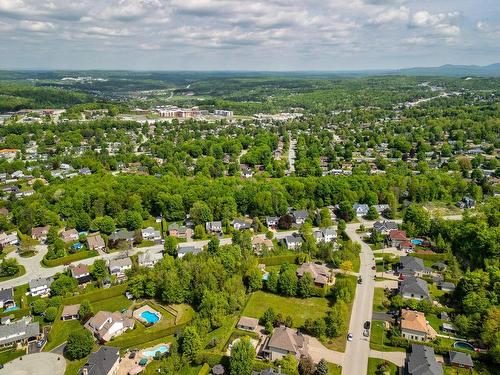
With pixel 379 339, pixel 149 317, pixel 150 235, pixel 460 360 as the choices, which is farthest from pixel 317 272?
pixel 150 235

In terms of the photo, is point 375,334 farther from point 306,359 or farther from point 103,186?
point 103,186

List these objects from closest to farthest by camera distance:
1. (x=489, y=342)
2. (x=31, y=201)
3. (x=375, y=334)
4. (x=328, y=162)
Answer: (x=489, y=342)
(x=375, y=334)
(x=31, y=201)
(x=328, y=162)

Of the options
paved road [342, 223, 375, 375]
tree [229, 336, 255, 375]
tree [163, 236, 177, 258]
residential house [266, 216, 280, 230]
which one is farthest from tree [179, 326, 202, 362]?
residential house [266, 216, 280, 230]

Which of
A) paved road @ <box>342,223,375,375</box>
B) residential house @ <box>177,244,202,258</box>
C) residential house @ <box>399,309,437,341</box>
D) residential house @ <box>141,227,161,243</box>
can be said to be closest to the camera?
paved road @ <box>342,223,375,375</box>

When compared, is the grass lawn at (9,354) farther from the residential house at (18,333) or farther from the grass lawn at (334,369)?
the grass lawn at (334,369)

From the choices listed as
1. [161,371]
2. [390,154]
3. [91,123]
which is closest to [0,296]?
[161,371]

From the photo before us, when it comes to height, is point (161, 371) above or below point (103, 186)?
below

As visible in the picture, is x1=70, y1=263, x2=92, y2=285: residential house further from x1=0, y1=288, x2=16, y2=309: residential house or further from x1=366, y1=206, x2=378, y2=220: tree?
x1=366, y1=206, x2=378, y2=220: tree
